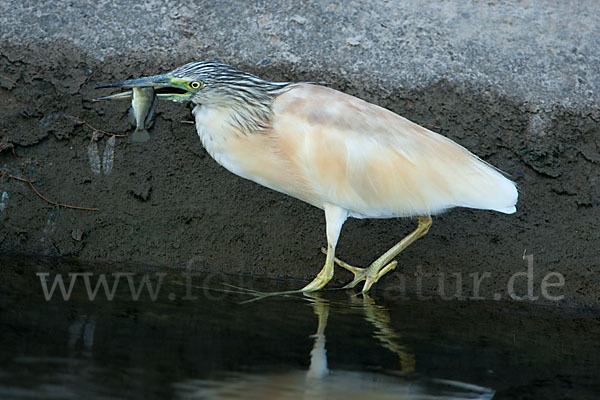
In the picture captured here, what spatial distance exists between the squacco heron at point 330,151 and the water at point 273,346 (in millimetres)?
692

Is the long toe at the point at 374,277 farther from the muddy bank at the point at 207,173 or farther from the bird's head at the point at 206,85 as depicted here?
the bird's head at the point at 206,85

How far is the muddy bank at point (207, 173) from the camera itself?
5.71 meters

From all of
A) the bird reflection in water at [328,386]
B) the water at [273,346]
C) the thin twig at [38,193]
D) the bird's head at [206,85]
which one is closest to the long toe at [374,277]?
the water at [273,346]

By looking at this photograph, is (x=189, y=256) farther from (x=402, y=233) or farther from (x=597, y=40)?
(x=597, y=40)

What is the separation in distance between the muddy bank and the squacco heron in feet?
2.25

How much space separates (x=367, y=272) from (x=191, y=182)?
1509 mm

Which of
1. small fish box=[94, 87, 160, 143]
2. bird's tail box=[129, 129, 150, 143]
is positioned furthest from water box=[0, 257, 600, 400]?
small fish box=[94, 87, 160, 143]

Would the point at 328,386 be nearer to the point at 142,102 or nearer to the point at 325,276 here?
the point at 325,276

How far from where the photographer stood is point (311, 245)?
573cm

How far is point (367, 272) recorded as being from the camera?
534 centimetres

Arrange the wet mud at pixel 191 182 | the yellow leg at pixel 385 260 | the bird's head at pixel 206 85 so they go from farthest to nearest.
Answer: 1. the wet mud at pixel 191 182
2. the yellow leg at pixel 385 260
3. the bird's head at pixel 206 85

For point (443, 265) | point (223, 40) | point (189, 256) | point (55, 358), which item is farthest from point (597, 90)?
point (55, 358)

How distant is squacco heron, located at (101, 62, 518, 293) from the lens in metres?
4.91

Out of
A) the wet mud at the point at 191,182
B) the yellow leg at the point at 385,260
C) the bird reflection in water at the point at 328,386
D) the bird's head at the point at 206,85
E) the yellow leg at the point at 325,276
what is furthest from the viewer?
the wet mud at the point at 191,182
